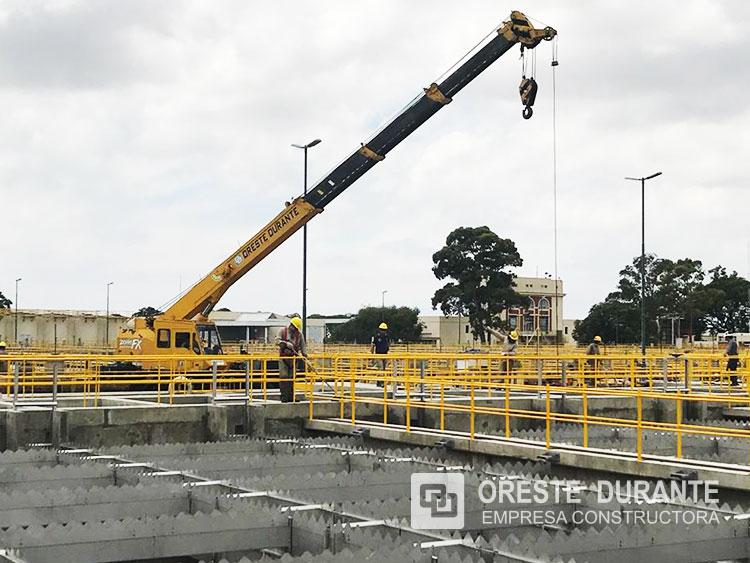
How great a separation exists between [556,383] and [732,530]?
21.5 metres

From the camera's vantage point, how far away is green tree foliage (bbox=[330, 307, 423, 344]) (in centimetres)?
11069

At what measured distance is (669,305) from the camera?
308 feet

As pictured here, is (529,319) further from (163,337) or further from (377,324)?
(163,337)

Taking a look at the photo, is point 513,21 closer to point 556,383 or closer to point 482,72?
point 482,72

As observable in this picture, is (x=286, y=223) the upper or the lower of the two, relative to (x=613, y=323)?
upper

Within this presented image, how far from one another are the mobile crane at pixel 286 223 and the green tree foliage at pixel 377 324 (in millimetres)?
75394

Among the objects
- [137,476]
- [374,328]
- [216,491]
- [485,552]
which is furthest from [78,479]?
[374,328]

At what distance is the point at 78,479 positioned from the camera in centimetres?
1393

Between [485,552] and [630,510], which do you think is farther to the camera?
[630,510]

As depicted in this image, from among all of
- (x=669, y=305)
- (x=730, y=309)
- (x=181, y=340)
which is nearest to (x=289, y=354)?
(x=181, y=340)
